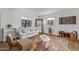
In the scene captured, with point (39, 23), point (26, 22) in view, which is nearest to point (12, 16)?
point (26, 22)

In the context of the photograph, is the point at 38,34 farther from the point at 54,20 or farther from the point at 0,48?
the point at 0,48

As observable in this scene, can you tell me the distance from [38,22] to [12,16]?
0.47 m

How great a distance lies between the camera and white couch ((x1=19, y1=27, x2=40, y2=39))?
229 cm

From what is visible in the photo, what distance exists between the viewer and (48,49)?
90.7 inches

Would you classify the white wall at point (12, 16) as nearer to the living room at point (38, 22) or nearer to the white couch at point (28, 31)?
the living room at point (38, 22)

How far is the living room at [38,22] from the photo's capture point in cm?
226

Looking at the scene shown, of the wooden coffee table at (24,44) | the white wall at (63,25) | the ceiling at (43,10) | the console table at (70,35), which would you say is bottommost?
the wooden coffee table at (24,44)

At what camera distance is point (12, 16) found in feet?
7.40

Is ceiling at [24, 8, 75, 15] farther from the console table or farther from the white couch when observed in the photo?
the console table

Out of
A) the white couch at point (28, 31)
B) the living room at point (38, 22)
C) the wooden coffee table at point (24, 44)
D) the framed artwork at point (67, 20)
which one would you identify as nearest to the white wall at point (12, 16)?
the living room at point (38, 22)

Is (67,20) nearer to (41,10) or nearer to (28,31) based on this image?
(41,10)

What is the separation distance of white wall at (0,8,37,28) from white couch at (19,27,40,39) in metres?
0.13

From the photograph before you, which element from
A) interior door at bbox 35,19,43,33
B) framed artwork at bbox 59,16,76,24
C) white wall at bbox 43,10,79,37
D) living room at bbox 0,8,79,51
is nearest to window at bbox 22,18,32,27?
living room at bbox 0,8,79,51
